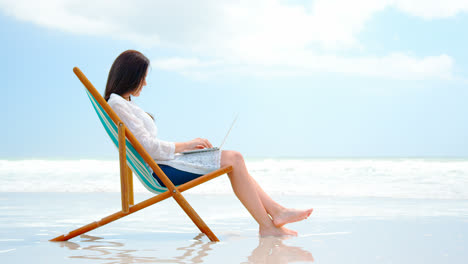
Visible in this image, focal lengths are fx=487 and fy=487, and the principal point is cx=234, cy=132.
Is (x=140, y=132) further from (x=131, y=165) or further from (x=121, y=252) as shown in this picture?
(x=121, y=252)

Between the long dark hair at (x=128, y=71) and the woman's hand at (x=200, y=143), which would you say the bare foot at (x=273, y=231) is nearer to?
the woman's hand at (x=200, y=143)

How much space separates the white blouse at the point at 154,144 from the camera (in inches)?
105

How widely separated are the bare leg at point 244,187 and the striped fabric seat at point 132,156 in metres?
0.40

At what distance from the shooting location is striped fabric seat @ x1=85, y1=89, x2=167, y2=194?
8.68 feet

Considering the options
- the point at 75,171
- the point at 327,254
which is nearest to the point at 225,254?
the point at 327,254

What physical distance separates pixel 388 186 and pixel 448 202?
2.29 m

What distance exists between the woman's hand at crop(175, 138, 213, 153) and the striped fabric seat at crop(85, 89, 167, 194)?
0.21 m

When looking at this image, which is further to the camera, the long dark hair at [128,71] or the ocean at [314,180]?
the ocean at [314,180]

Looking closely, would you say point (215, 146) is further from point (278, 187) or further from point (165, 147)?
point (278, 187)

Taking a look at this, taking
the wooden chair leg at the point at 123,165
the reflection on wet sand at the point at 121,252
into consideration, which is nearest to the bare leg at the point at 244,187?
the reflection on wet sand at the point at 121,252

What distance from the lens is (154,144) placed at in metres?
2.69

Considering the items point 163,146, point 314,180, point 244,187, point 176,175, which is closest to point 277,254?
point 244,187

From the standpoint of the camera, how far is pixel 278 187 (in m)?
7.73

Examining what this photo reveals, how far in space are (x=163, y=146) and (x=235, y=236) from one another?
756 mm
